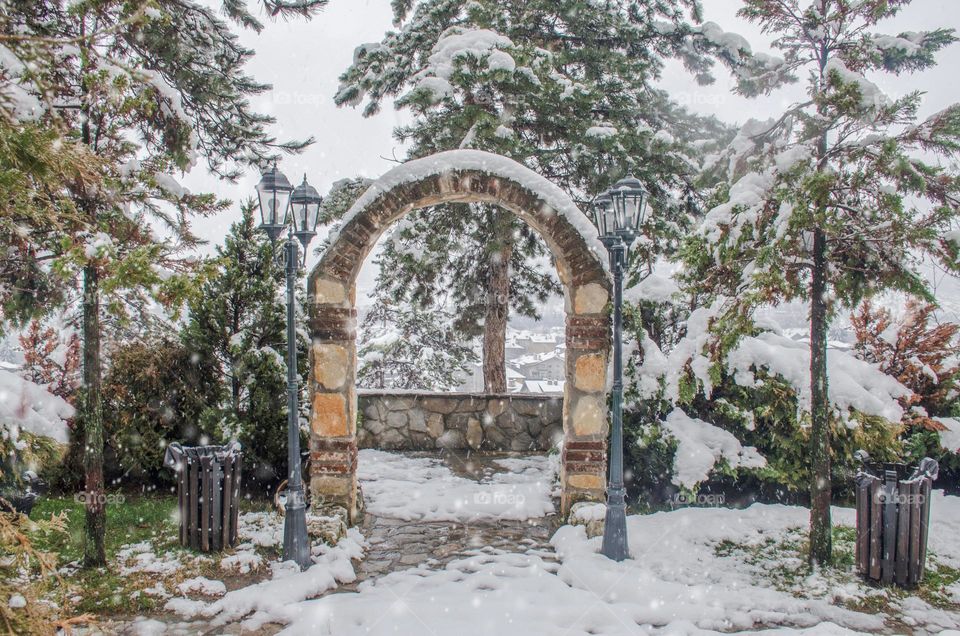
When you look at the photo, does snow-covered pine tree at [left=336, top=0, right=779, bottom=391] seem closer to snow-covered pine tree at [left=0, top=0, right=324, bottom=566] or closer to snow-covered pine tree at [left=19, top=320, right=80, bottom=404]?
snow-covered pine tree at [left=0, top=0, right=324, bottom=566]

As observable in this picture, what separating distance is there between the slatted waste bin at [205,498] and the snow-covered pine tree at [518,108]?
254 inches

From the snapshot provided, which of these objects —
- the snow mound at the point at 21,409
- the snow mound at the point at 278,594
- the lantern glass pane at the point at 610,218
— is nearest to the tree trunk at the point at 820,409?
the lantern glass pane at the point at 610,218

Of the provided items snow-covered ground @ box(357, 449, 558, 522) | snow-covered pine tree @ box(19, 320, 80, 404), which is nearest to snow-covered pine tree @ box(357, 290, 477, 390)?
snow-covered ground @ box(357, 449, 558, 522)

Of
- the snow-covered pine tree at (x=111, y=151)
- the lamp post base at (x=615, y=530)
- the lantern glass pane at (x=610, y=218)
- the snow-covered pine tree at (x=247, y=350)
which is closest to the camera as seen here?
the snow-covered pine tree at (x=111, y=151)

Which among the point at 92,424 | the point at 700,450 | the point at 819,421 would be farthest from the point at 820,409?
the point at 92,424

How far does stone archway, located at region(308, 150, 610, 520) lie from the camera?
6359 mm

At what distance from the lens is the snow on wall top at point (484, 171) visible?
20.8ft

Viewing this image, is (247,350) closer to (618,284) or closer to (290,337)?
(290,337)

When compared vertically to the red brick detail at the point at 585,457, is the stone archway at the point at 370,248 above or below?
above

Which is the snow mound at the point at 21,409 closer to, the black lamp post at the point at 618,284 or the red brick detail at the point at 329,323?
the red brick detail at the point at 329,323

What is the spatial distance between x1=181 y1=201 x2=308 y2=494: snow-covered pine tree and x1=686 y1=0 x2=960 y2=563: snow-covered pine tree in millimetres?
5379

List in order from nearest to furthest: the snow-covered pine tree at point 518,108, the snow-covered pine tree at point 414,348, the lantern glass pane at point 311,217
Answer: the lantern glass pane at point 311,217 < the snow-covered pine tree at point 518,108 < the snow-covered pine tree at point 414,348

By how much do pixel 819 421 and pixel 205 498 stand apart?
5.87m

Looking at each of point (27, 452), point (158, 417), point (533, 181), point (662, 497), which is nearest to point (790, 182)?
point (533, 181)
